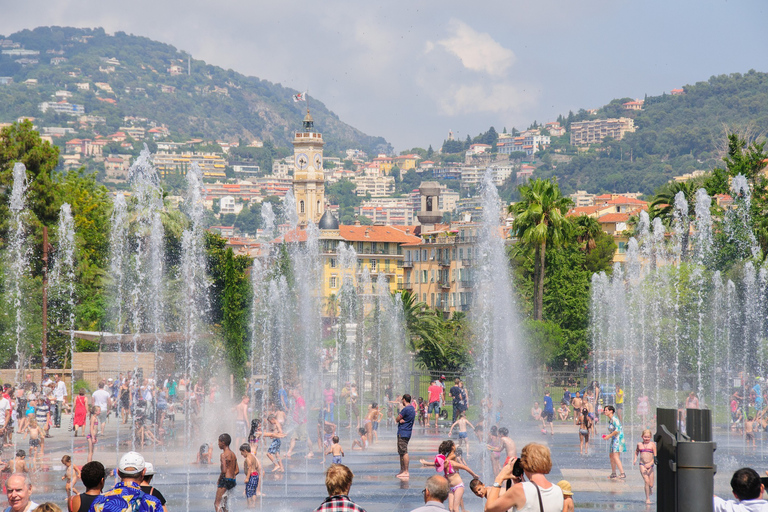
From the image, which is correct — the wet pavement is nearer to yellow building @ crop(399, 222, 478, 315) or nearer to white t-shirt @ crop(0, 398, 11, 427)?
white t-shirt @ crop(0, 398, 11, 427)

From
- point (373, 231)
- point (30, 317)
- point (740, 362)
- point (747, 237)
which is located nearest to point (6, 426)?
point (30, 317)

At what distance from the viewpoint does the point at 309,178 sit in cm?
18638

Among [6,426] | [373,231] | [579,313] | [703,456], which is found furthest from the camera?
[373,231]

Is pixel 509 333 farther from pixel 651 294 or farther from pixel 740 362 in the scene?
pixel 740 362

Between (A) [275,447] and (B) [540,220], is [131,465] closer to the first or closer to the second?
(A) [275,447]

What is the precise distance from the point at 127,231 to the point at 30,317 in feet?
50.1

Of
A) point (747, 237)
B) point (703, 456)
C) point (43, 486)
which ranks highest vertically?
point (747, 237)

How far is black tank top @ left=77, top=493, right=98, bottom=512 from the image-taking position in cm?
722

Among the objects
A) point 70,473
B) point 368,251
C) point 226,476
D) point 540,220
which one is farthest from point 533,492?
point 368,251

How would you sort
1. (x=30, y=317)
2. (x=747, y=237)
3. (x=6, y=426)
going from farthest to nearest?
(x=747, y=237), (x=30, y=317), (x=6, y=426)

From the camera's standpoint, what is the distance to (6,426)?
73.3 feet

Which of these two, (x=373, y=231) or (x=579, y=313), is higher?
(x=373, y=231)

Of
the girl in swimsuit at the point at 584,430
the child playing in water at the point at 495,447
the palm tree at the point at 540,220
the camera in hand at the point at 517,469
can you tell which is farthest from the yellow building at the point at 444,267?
the camera in hand at the point at 517,469

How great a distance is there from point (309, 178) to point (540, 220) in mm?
139454
